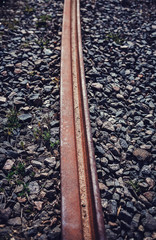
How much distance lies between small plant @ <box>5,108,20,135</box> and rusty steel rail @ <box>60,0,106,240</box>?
1.77ft

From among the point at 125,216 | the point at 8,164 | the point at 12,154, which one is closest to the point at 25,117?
the point at 12,154

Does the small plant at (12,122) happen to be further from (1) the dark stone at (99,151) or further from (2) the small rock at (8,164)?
(1) the dark stone at (99,151)

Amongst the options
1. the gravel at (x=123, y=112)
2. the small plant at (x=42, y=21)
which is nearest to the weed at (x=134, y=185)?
the gravel at (x=123, y=112)

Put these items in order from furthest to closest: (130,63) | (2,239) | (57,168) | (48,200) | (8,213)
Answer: (130,63) → (57,168) → (48,200) → (8,213) → (2,239)

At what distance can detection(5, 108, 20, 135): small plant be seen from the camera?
2.23 m

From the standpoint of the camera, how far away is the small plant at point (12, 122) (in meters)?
2.23

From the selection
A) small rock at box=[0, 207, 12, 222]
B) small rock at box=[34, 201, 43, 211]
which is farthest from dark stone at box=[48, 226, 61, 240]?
small rock at box=[0, 207, 12, 222]

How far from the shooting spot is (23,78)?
2814mm

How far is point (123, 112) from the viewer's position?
8.32ft

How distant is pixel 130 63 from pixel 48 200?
8.11 feet

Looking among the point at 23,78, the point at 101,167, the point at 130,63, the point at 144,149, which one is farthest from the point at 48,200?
the point at 130,63

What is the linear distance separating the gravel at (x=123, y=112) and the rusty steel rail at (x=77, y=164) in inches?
7.0

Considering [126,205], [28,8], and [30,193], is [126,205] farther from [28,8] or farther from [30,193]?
[28,8]

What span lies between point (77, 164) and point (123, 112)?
1018mm
